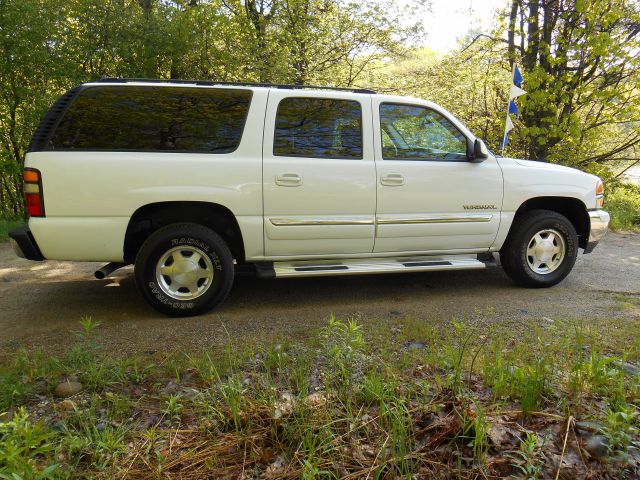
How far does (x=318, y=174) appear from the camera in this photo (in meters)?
4.25

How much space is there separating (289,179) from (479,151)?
1907mm

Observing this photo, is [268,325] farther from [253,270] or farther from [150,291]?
[150,291]

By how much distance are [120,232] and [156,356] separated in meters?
1.19

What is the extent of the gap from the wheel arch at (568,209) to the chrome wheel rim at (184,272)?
315 centimetres

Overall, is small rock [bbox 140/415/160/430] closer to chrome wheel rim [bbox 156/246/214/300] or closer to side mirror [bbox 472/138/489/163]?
chrome wheel rim [bbox 156/246/214/300]

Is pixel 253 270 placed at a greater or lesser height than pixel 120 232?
lesser

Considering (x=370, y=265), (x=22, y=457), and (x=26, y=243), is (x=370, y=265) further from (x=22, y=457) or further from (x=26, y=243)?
(x=22, y=457)

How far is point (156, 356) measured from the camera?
3.28 metres

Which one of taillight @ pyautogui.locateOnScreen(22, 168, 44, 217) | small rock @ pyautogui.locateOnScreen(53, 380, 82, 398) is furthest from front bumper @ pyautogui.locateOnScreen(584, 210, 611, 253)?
taillight @ pyautogui.locateOnScreen(22, 168, 44, 217)

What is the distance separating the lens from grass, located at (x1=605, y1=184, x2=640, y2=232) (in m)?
9.83

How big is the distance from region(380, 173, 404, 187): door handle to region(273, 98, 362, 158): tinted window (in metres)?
0.31

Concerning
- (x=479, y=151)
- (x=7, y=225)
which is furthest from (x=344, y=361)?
(x=7, y=225)

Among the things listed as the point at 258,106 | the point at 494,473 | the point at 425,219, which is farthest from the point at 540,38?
the point at 494,473

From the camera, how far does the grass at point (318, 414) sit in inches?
77.5
